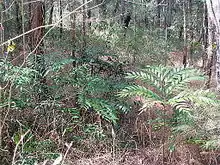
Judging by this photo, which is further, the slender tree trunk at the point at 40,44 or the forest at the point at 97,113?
the slender tree trunk at the point at 40,44

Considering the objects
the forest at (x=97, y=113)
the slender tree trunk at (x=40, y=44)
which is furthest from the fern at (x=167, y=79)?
the slender tree trunk at (x=40, y=44)

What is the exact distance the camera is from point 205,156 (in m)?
3.60

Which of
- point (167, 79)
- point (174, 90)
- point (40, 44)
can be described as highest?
point (40, 44)

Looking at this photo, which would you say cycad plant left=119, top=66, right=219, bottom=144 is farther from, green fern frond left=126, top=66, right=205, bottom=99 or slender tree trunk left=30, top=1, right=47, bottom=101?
slender tree trunk left=30, top=1, right=47, bottom=101

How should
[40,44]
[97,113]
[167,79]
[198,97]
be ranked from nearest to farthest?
[198,97], [167,79], [97,113], [40,44]

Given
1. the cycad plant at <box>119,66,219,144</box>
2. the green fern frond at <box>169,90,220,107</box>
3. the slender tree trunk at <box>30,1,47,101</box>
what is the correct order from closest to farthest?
1. the green fern frond at <box>169,90,220,107</box>
2. the cycad plant at <box>119,66,219,144</box>
3. the slender tree trunk at <box>30,1,47,101</box>

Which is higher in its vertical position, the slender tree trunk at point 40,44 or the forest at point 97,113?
the slender tree trunk at point 40,44

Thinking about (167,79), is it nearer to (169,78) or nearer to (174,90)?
(169,78)

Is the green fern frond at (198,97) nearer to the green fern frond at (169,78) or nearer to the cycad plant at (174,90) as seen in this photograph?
the cycad plant at (174,90)

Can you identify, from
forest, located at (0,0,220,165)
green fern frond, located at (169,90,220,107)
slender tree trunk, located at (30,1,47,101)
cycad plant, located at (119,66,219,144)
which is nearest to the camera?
green fern frond, located at (169,90,220,107)

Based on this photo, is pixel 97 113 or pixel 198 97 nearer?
pixel 198 97

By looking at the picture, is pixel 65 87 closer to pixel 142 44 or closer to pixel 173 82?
pixel 173 82

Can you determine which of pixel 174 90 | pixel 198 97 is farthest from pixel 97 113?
pixel 198 97

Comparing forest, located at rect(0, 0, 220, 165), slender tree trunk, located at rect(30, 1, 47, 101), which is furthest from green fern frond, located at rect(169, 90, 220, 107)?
slender tree trunk, located at rect(30, 1, 47, 101)
